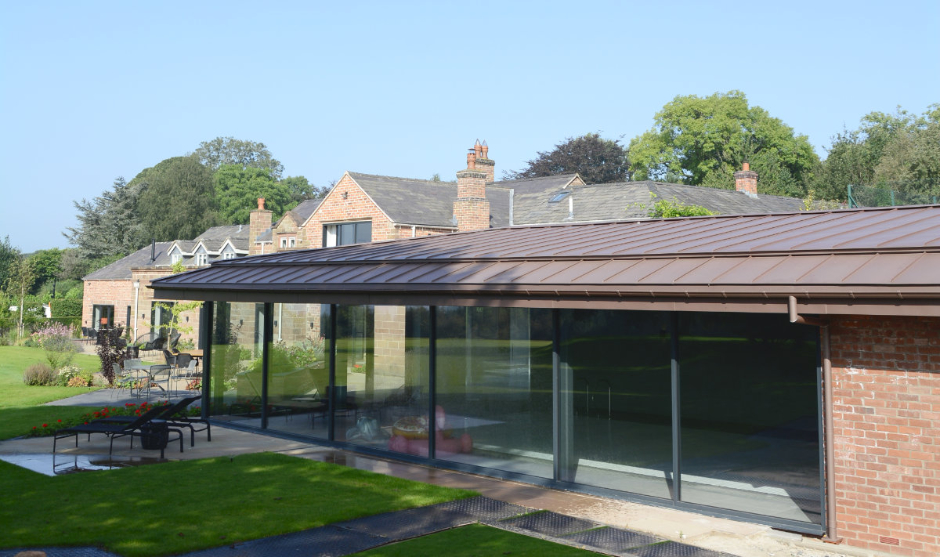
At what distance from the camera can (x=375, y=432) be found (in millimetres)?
12859

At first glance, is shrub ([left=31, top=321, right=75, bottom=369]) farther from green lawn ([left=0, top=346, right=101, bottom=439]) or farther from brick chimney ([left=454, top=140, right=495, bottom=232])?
brick chimney ([left=454, top=140, right=495, bottom=232])

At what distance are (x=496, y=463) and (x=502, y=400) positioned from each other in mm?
879

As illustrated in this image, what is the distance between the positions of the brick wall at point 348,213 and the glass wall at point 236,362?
37.9 feet

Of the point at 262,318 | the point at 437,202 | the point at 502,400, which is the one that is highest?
the point at 437,202

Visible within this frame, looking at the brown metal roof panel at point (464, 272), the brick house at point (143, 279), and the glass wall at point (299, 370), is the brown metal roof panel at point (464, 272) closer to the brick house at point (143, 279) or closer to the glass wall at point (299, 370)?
the glass wall at point (299, 370)

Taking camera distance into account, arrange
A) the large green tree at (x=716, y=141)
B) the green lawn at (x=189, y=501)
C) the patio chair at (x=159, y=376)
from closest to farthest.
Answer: the green lawn at (x=189, y=501)
the patio chair at (x=159, y=376)
the large green tree at (x=716, y=141)

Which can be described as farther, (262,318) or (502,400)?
(262,318)

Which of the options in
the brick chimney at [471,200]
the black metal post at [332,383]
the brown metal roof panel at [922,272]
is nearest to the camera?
the brown metal roof panel at [922,272]

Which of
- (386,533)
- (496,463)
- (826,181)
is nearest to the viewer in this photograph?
(386,533)

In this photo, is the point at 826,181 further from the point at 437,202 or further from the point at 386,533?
the point at 386,533

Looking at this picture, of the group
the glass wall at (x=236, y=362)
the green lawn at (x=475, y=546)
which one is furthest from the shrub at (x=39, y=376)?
the green lawn at (x=475, y=546)

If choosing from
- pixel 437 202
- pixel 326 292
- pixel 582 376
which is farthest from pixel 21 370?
pixel 582 376

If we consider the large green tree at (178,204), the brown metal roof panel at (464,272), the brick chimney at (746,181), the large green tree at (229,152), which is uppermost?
the large green tree at (229,152)

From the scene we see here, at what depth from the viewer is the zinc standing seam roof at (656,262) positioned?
7625 mm
